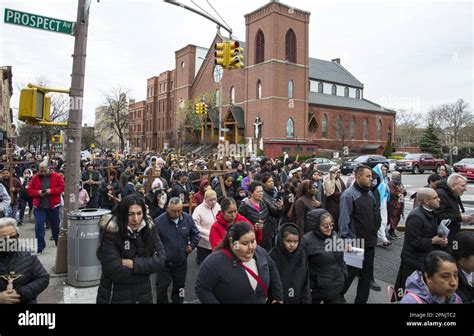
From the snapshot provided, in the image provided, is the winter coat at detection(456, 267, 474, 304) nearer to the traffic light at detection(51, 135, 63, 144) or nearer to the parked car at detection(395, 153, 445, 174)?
the traffic light at detection(51, 135, 63, 144)

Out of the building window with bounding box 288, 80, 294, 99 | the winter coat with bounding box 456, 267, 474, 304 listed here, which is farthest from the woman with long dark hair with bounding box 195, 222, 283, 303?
the building window with bounding box 288, 80, 294, 99

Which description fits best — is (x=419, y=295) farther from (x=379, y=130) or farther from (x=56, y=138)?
(x=379, y=130)

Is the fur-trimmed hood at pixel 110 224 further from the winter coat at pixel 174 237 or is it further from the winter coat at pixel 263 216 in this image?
the winter coat at pixel 263 216

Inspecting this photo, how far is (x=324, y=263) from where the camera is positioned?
4.07 meters

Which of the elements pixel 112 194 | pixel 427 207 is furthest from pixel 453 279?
pixel 112 194

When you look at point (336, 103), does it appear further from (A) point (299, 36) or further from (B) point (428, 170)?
(B) point (428, 170)

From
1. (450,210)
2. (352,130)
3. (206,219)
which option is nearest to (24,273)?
(206,219)

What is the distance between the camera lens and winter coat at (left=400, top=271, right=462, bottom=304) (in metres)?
2.93

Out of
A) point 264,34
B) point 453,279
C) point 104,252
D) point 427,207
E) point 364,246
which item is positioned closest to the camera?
point 453,279

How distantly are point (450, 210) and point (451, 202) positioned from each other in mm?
128

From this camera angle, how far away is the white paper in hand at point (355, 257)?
4.36m

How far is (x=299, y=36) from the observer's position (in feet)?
146

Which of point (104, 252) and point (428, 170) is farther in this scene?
point (428, 170)

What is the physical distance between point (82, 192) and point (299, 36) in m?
41.0
